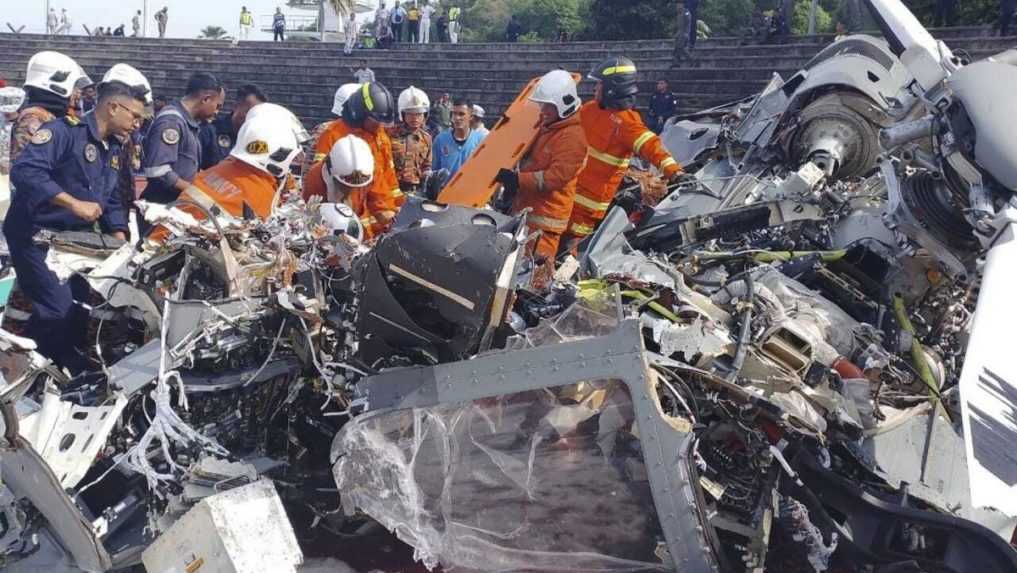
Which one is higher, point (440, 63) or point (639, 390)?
point (639, 390)

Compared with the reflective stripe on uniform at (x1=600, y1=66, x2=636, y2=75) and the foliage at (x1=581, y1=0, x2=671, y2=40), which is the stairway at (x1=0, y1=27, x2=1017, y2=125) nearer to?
the foliage at (x1=581, y1=0, x2=671, y2=40)

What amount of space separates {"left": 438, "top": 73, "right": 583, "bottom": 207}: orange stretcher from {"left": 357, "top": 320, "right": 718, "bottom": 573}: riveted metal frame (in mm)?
3056

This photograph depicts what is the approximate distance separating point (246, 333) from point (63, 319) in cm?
171

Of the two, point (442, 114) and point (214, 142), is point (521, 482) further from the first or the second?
point (442, 114)

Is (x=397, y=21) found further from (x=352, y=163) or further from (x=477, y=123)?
(x=352, y=163)

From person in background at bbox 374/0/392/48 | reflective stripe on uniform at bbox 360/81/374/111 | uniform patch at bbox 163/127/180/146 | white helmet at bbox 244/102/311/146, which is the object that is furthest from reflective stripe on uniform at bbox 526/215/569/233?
person in background at bbox 374/0/392/48

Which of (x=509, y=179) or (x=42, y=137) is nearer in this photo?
(x=42, y=137)

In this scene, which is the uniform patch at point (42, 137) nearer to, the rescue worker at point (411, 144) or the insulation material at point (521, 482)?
the insulation material at point (521, 482)

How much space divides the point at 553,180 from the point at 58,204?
278cm

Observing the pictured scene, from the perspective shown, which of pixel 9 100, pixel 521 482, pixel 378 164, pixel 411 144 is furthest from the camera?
pixel 9 100

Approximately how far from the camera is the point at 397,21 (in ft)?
84.8

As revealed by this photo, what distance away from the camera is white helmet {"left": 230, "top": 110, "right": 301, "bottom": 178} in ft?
15.8

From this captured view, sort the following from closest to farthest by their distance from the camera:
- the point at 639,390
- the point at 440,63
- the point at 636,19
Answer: the point at 639,390 → the point at 440,63 → the point at 636,19

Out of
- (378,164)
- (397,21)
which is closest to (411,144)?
(378,164)
